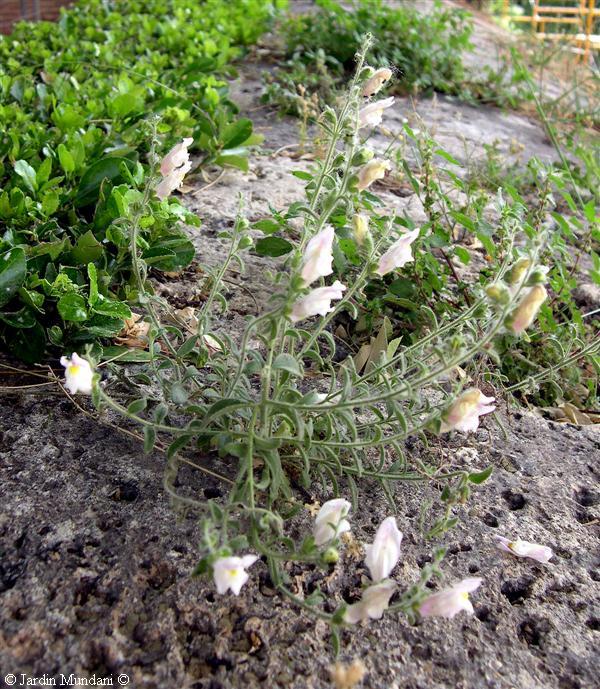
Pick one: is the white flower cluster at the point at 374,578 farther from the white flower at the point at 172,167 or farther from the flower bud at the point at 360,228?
the white flower at the point at 172,167

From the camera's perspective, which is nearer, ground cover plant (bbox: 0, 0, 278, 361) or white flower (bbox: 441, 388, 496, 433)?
white flower (bbox: 441, 388, 496, 433)

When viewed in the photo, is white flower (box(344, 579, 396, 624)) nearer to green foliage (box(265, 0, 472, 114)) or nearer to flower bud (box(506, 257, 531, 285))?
flower bud (box(506, 257, 531, 285))

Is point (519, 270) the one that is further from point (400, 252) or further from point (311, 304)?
point (311, 304)

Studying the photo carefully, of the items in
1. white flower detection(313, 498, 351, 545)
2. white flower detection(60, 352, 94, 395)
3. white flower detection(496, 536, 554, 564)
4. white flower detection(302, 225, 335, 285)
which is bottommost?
white flower detection(496, 536, 554, 564)

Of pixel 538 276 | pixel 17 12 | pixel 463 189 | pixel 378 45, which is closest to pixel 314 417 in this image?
pixel 538 276

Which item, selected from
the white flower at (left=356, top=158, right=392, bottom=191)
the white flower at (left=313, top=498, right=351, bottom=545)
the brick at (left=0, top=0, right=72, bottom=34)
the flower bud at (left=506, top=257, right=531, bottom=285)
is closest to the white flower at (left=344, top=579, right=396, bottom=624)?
the white flower at (left=313, top=498, right=351, bottom=545)
